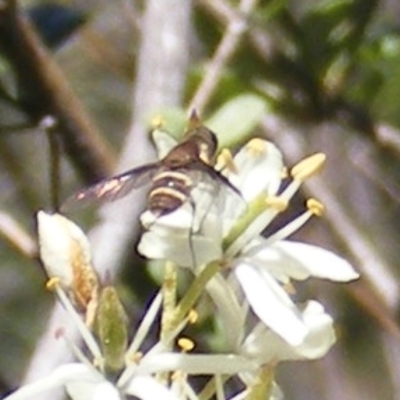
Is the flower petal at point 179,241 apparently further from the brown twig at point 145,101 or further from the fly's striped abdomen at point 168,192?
the brown twig at point 145,101

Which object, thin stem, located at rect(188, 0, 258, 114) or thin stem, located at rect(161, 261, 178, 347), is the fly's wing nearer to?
thin stem, located at rect(161, 261, 178, 347)

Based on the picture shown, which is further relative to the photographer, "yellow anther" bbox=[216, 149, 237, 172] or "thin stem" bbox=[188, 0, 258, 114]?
"thin stem" bbox=[188, 0, 258, 114]

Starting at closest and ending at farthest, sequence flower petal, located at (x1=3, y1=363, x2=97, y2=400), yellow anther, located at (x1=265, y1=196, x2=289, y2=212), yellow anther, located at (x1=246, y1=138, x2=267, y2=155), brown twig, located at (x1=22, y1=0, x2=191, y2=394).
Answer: flower petal, located at (x1=3, y1=363, x2=97, y2=400) → yellow anther, located at (x1=265, y1=196, x2=289, y2=212) → yellow anther, located at (x1=246, y1=138, x2=267, y2=155) → brown twig, located at (x1=22, y1=0, x2=191, y2=394)

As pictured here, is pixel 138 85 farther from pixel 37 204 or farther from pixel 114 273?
pixel 37 204

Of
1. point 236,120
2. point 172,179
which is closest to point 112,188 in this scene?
point 172,179

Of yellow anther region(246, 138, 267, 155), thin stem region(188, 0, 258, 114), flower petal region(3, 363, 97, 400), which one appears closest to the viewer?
flower petal region(3, 363, 97, 400)

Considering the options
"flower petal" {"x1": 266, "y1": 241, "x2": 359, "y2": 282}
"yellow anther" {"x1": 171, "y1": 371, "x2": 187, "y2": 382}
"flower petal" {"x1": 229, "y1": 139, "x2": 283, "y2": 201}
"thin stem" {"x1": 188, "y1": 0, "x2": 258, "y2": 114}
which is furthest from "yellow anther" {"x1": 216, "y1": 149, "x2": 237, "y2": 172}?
"thin stem" {"x1": 188, "y1": 0, "x2": 258, "y2": 114}
